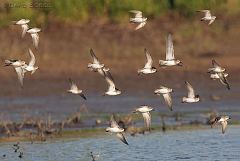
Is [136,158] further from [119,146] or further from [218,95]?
[218,95]

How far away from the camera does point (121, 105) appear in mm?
35438

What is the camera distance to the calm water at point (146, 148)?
2733cm

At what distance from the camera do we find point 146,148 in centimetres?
2847

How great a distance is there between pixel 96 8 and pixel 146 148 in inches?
552

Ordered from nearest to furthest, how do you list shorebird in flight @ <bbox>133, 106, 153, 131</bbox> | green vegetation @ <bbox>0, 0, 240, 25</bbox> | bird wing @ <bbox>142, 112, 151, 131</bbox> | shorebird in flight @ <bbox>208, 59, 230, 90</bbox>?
shorebird in flight @ <bbox>208, 59, 230, 90</bbox> → shorebird in flight @ <bbox>133, 106, 153, 131</bbox> → bird wing @ <bbox>142, 112, 151, 131</bbox> → green vegetation @ <bbox>0, 0, 240, 25</bbox>

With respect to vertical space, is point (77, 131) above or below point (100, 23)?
below

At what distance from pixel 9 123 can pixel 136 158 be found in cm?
490

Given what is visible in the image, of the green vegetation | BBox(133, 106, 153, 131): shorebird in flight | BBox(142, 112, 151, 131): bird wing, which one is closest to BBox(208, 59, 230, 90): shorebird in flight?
BBox(133, 106, 153, 131): shorebird in flight

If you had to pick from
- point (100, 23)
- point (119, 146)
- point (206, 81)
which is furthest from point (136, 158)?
point (100, 23)

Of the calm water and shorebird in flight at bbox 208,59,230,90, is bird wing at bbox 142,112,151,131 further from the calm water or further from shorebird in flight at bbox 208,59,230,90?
shorebird in flight at bbox 208,59,230,90

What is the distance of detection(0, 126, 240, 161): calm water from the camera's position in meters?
27.3

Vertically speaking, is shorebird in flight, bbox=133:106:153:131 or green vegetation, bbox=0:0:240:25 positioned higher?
green vegetation, bbox=0:0:240:25

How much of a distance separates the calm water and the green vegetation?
1102cm

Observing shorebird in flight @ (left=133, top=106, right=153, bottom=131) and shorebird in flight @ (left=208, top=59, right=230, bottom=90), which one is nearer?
shorebird in flight @ (left=208, top=59, right=230, bottom=90)
